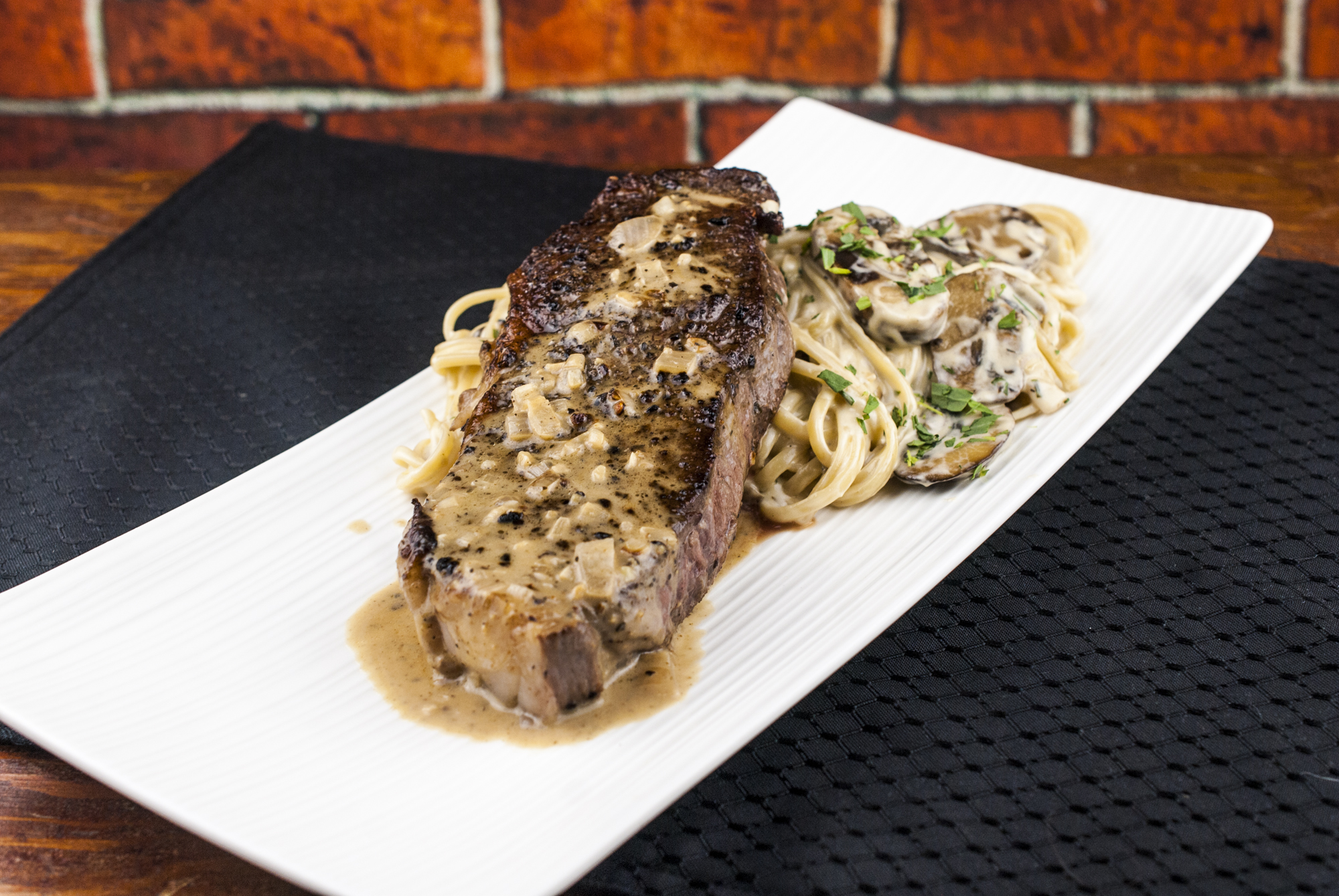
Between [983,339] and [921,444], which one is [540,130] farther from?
[921,444]

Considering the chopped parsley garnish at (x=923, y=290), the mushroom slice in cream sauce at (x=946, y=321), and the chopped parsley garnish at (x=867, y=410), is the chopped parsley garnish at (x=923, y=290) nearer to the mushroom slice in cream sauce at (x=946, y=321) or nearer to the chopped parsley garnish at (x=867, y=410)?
the mushroom slice in cream sauce at (x=946, y=321)

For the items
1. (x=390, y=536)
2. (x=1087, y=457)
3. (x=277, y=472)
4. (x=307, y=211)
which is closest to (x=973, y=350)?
(x=1087, y=457)

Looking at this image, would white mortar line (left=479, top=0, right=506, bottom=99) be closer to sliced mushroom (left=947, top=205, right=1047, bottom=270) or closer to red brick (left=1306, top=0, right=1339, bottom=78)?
sliced mushroom (left=947, top=205, right=1047, bottom=270)

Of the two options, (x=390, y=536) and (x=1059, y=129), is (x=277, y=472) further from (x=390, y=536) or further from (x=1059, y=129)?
(x=1059, y=129)

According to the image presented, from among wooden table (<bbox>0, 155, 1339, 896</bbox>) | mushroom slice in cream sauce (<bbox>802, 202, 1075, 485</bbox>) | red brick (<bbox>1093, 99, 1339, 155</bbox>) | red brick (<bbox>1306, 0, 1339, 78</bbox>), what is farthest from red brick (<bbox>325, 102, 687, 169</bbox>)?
red brick (<bbox>1306, 0, 1339, 78</bbox>)

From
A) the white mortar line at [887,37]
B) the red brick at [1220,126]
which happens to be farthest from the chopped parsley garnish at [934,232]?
the red brick at [1220,126]

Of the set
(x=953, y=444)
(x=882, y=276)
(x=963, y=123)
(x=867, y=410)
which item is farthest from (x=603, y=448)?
(x=963, y=123)
